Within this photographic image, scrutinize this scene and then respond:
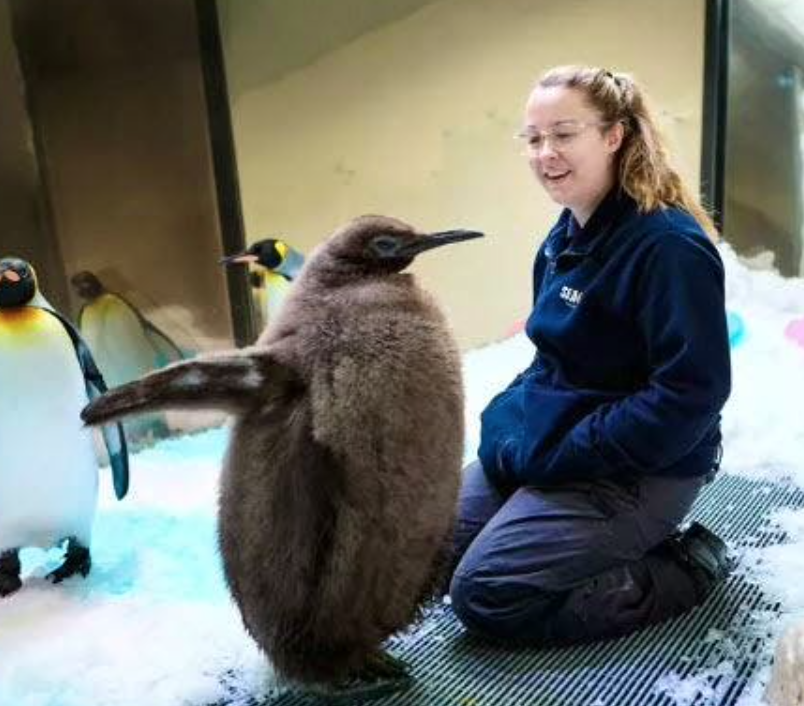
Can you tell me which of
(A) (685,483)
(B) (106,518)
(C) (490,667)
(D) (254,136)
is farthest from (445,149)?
(C) (490,667)

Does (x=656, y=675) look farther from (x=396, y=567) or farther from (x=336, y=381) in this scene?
(x=336, y=381)

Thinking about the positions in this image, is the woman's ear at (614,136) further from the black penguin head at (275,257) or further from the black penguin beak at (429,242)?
the black penguin head at (275,257)

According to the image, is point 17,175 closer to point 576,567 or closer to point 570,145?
point 570,145

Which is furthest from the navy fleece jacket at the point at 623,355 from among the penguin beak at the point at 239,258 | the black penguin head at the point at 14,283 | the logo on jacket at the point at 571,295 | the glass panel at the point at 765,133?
the glass panel at the point at 765,133

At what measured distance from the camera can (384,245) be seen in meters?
1.05

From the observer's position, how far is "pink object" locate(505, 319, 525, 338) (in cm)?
293

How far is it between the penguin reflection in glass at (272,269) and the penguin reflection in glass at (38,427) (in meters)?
0.68

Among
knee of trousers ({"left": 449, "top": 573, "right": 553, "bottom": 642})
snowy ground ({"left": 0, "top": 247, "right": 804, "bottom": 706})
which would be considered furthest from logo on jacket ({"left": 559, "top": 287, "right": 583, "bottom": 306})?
snowy ground ({"left": 0, "top": 247, "right": 804, "bottom": 706})

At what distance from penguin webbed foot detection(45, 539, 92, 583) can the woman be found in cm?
69

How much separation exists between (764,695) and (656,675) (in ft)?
0.48

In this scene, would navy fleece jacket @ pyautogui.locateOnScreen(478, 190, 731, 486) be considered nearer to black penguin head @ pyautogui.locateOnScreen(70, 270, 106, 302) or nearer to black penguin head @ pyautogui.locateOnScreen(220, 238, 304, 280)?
black penguin head @ pyautogui.locateOnScreen(220, 238, 304, 280)

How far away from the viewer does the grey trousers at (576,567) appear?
126 centimetres

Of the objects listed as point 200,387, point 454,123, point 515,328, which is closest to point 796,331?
point 515,328

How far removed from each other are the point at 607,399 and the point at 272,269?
1.19 metres
